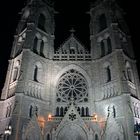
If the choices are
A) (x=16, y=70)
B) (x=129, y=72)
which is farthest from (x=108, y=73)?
(x=16, y=70)

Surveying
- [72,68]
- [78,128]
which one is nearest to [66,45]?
[72,68]

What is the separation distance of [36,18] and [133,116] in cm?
2274

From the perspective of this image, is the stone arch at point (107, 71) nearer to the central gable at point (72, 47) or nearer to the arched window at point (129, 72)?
the arched window at point (129, 72)

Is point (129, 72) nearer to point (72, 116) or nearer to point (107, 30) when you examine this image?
point (107, 30)

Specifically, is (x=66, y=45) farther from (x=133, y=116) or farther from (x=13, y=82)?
(x=133, y=116)

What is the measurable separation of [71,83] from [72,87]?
2.51 feet

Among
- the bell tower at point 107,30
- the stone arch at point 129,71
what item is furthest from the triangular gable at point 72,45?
the stone arch at point 129,71

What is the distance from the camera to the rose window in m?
31.7

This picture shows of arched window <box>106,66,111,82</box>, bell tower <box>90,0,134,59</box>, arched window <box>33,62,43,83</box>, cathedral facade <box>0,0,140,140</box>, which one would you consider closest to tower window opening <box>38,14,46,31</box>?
cathedral facade <box>0,0,140,140</box>

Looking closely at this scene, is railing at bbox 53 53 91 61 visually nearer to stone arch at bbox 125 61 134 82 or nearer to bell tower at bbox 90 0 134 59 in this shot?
bell tower at bbox 90 0 134 59

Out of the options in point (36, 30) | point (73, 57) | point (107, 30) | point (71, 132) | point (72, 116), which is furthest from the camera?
point (107, 30)

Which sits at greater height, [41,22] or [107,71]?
[41,22]

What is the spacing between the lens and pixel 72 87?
32562 millimetres

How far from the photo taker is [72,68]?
3409 centimetres
